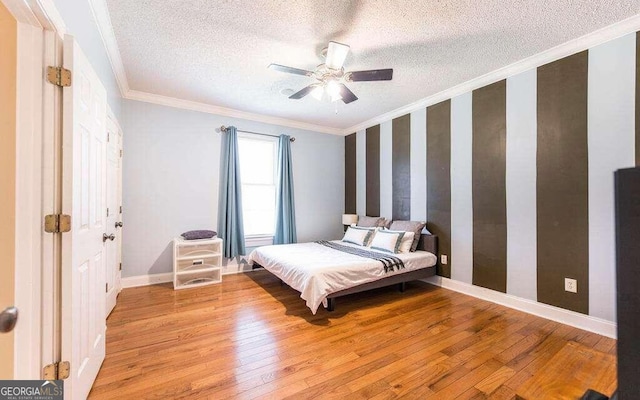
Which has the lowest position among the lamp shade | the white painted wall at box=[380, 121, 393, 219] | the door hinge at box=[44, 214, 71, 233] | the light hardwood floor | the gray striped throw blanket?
the light hardwood floor

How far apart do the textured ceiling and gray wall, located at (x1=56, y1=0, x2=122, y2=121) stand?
205 millimetres

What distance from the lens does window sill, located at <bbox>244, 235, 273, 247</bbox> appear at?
444cm

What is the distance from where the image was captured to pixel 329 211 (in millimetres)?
5355

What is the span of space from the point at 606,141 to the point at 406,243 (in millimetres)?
2178

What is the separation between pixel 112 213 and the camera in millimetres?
2840

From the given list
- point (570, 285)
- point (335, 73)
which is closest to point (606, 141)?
point (570, 285)

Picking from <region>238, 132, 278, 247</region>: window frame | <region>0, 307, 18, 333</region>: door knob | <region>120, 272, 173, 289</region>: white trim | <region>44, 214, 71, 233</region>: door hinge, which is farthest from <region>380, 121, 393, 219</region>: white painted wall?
<region>0, 307, 18, 333</region>: door knob

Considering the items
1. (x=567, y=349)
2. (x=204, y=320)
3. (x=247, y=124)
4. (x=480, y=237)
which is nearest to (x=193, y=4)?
(x=247, y=124)

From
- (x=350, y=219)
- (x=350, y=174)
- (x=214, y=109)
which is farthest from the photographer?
(x=350, y=174)

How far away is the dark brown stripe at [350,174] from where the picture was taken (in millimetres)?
5297

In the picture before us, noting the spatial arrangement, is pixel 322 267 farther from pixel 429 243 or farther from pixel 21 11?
pixel 21 11

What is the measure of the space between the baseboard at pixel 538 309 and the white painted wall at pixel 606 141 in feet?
0.28

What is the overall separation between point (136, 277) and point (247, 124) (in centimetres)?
281

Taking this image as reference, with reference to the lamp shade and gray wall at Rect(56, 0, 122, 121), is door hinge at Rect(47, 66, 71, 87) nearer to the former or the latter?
gray wall at Rect(56, 0, 122, 121)
